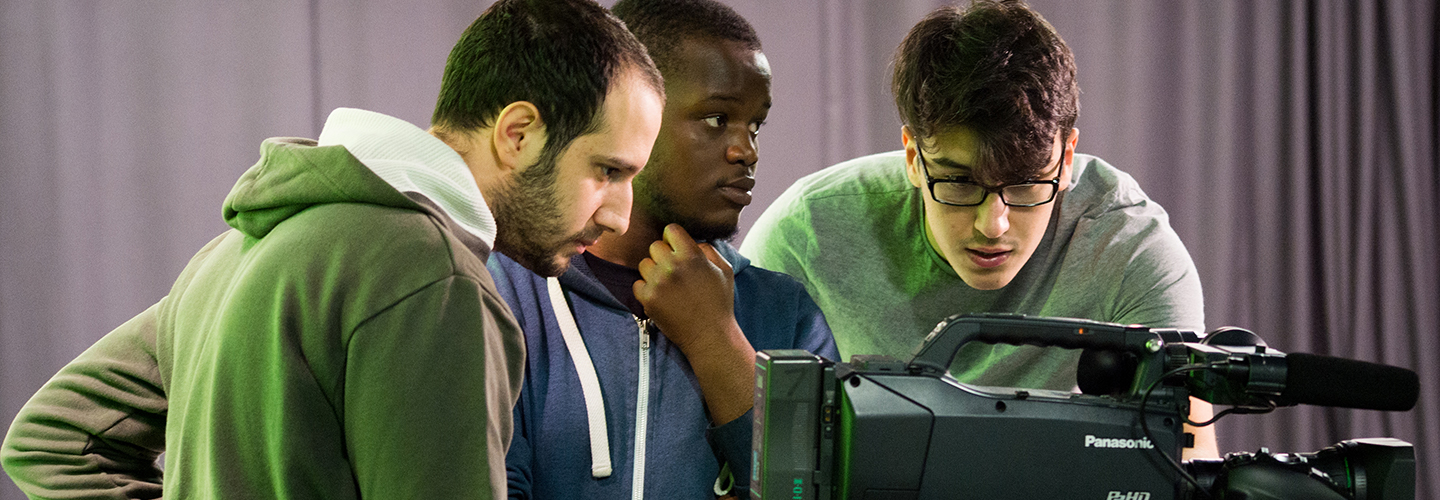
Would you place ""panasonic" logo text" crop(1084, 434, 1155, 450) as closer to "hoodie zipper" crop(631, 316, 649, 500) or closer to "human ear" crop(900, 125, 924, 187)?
"hoodie zipper" crop(631, 316, 649, 500)

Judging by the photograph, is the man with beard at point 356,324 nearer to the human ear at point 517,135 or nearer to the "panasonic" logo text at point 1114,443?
the human ear at point 517,135

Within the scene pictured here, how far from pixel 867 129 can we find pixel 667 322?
1495mm

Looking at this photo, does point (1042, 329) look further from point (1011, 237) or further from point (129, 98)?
point (129, 98)

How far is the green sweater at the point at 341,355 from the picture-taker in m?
0.74

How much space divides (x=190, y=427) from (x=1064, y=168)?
1130mm

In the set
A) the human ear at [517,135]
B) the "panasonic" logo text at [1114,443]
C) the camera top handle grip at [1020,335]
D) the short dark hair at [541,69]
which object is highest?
the short dark hair at [541,69]

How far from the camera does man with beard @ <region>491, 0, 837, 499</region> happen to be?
1.21 m

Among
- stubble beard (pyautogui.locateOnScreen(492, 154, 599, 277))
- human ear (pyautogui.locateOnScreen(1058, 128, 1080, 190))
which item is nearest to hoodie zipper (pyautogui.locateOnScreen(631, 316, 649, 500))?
stubble beard (pyautogui.locateOnScreen(492, 154, 599, 277))

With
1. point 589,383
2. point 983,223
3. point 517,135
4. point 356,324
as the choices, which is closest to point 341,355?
point 356,324

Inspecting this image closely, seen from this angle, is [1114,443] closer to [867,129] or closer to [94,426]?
[94,426]

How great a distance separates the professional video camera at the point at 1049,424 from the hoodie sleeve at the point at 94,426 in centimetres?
55

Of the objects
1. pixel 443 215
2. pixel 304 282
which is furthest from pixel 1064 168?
pixel 304 282

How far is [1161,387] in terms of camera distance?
96 centimetres

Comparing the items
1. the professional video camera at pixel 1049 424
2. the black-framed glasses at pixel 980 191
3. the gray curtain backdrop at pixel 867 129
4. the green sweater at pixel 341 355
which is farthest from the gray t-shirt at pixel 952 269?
the gray curtain backdrop at pixel 867 129
